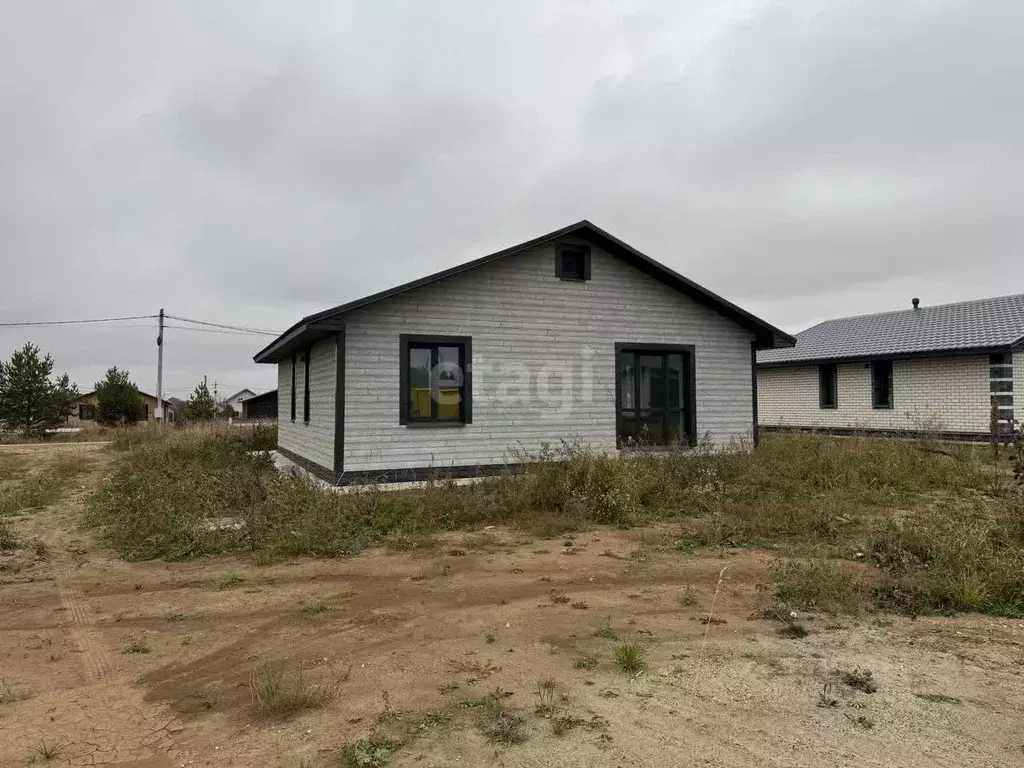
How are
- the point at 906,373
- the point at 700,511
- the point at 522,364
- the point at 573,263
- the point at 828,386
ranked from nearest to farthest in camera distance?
the point at 700,511
the point at 522,364
the point at 573,263
the point at 906,373
the point at 828,386

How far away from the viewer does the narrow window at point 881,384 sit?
66.7 feet

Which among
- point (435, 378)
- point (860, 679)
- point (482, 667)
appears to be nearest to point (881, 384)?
point (435, 378)

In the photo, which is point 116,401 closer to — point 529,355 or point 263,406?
point 263,406

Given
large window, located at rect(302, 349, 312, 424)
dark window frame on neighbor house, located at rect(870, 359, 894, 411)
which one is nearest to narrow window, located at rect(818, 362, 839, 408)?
dark window frame on neighbor house, located at rect(870, 359, 894, 411)

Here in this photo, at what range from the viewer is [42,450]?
23312 mm

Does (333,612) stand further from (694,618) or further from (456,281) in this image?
(456,281)

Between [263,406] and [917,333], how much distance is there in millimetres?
49777

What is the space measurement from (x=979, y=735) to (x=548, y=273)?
10048mm

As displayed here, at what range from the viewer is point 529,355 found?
39.5 ft

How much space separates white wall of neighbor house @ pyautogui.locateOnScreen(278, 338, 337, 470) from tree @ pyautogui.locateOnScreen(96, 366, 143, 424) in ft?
89.1

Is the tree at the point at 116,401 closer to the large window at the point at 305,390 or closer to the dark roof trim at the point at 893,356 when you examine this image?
the large window at the point at 305,390

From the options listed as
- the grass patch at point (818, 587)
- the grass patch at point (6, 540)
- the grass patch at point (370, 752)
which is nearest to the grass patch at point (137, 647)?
the grass patch at point (370, 752)

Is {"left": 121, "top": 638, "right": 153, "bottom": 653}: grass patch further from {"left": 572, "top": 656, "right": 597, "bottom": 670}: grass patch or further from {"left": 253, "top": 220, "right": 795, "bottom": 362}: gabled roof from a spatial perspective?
{"left": 253, "top": 220, "right": 795, "bottom": 362}: gabled roof

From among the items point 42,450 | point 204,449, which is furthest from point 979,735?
point 42,450
